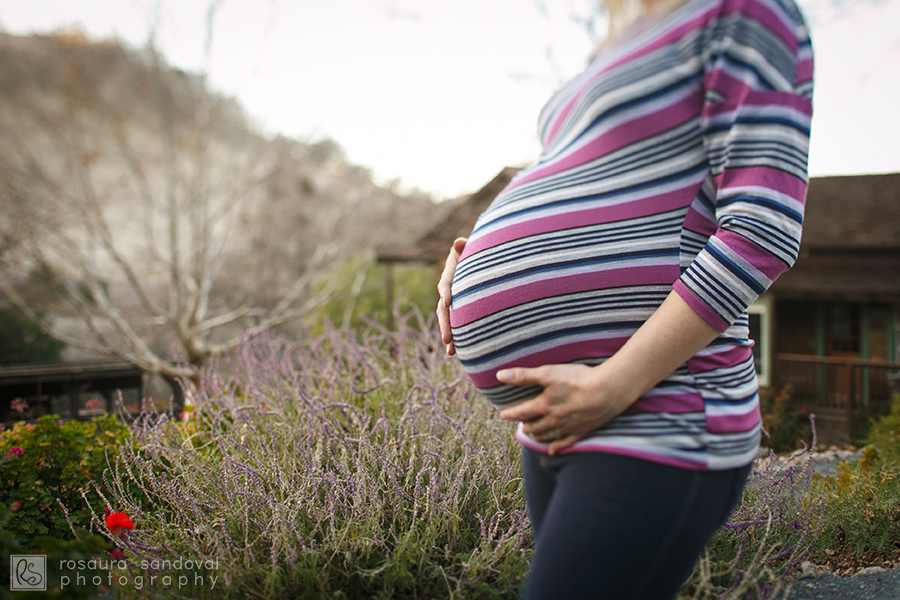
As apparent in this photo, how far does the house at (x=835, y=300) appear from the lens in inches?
409

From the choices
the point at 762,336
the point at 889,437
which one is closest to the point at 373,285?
the point at 889,437

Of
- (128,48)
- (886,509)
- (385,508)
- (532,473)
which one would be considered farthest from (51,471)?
(128,48)

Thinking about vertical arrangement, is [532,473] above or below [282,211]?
below

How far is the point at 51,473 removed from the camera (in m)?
2.55

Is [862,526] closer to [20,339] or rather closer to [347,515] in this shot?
[347,515]

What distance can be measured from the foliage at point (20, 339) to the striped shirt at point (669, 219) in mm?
11652

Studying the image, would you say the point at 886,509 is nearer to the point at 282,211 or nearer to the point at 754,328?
the point at 754,328

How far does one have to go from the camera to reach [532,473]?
0.91 metres

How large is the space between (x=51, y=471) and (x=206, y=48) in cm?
638

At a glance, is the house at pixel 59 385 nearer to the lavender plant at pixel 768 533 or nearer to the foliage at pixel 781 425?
the lavender plant at pixel 768 533

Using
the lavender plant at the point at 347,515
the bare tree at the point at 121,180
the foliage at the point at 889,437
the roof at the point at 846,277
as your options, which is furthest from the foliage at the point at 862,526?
the roof at the point at 846,277

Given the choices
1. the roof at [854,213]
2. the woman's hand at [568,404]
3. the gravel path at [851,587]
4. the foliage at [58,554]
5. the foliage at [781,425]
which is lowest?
the foliage at [781,425]

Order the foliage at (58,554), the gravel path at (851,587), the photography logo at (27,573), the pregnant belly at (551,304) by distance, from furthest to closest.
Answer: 1. the gravel path at (851,587)
2. the photography logo at (27,573)
3. the foliage at (58,554)
4. the pregnant belly at (551,304)

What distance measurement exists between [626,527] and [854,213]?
48.6ft
